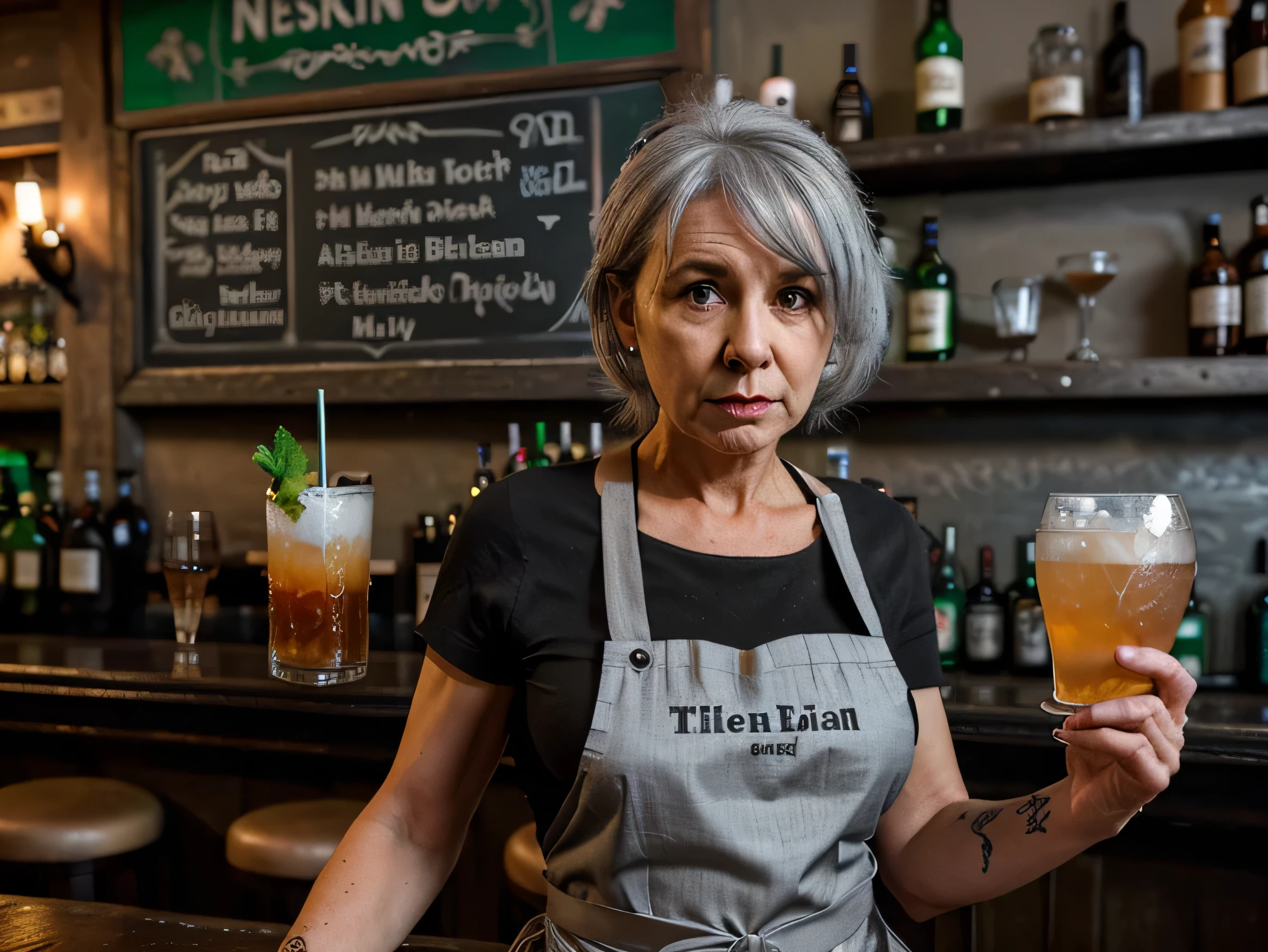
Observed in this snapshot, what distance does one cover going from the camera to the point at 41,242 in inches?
128

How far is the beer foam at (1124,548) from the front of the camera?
787mm

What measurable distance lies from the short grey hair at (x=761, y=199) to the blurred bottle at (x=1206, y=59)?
1615 mm

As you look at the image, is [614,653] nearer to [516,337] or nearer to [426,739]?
[426,739]

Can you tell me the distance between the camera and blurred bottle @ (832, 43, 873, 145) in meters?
2.52

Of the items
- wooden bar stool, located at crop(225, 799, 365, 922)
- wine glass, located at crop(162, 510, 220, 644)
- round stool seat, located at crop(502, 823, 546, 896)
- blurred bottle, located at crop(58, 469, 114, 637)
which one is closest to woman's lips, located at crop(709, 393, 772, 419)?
round stool seat, located at crop(502, 823, 546, 896)

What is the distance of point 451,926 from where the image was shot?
2.17m

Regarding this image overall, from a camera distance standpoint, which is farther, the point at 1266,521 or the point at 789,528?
the point at 1266,521

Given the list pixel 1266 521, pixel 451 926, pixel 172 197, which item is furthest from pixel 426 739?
pixel 172 197

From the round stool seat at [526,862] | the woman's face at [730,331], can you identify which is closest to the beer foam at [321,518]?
the woman's face at [730,331]

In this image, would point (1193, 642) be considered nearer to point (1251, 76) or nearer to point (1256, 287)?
point (1256, 287)

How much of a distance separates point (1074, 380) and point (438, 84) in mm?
1993

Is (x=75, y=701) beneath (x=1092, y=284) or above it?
beneath

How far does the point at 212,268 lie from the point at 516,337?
3.63 feet

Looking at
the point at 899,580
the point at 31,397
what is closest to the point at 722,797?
the point at 899,580
